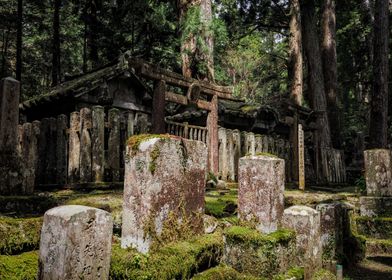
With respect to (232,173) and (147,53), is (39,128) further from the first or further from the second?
(147,53)

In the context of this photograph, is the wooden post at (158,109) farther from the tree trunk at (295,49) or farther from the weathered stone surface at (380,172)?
the tree trunk at (295,49)

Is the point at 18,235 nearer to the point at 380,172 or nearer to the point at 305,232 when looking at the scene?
the point at 305,232

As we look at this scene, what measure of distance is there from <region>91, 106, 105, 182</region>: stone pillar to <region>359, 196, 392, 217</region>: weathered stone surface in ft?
16.5

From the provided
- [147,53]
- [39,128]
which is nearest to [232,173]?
[39,128]

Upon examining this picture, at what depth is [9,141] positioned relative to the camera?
176 inches

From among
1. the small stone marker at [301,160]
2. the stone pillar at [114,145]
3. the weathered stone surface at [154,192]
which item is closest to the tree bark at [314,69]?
the small stone marker at [301,160]

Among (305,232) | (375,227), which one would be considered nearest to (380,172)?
(375,227)

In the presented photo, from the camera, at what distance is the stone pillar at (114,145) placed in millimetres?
6781

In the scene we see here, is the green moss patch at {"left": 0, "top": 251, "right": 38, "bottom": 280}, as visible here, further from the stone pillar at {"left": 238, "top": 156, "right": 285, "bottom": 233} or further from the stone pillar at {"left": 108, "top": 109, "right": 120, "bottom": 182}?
the stone pillar at {"left": 108, "top": 109, "right": 120, "bottom": 182}

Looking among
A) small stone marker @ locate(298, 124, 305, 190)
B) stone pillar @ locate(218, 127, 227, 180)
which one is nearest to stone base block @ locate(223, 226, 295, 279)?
stone pillar @ locate(218, 127, 227, 180)

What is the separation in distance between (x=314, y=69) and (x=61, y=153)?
12550 millimetres

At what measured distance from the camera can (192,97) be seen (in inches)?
326

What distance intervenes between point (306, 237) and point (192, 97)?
4815 mm

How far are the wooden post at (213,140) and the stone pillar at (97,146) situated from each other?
2.78 metres
